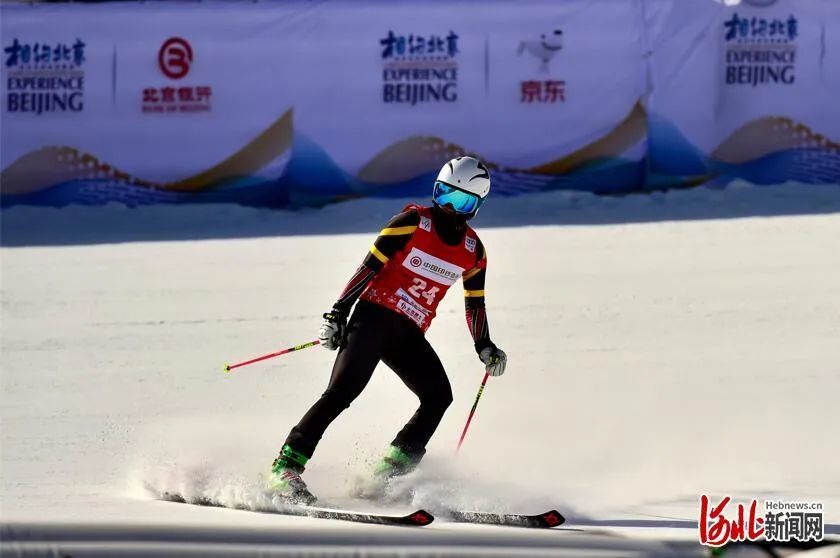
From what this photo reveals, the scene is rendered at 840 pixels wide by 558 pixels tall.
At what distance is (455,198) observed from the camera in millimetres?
6879

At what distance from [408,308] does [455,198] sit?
0.59 metres

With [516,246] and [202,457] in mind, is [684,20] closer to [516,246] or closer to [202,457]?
[516,246]

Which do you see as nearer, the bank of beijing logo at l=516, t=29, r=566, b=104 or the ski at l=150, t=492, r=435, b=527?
the ski at l=150, t=492, r=435, b=527

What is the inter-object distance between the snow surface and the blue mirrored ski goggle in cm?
134

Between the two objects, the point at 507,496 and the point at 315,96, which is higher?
the point at 315,96

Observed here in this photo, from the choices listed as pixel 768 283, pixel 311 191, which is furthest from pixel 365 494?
pixel 311 191

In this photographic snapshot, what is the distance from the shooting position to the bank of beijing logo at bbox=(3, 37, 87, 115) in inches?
604

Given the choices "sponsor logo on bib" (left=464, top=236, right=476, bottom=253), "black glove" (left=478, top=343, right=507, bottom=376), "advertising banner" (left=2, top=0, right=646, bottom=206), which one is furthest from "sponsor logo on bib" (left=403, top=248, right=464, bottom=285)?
"advertising banner" (left=2, top=0, right=646, bottom=206)

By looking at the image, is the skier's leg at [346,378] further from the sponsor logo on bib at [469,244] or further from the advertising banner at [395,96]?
the advertising banner at [395,96]

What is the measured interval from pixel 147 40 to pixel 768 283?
23.8 feet

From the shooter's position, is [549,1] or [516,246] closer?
[516,246]

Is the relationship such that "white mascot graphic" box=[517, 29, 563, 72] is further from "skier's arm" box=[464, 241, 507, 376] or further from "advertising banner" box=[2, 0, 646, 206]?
"skier's arm" box=[464, 241, 507, 376]

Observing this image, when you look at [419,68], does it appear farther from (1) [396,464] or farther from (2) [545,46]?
(1) [396,464]

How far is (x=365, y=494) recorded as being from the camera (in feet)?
23.1
